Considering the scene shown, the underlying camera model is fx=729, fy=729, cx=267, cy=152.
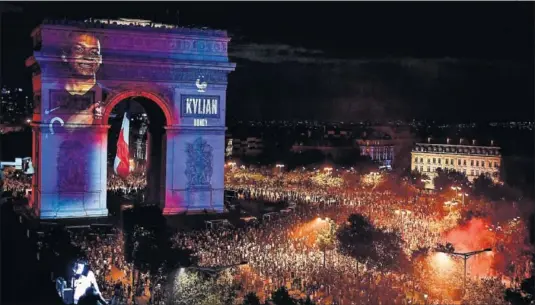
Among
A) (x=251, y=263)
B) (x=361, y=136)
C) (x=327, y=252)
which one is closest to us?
(x=251, y=263)

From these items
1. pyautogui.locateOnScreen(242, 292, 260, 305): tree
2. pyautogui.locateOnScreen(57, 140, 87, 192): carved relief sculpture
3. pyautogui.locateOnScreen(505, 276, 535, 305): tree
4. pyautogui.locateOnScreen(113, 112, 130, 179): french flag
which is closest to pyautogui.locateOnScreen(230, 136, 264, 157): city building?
pyautogui.locateOnScreen(113, 112, 130, 179): french flag

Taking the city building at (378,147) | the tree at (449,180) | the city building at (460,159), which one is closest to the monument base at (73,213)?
Result: the tree at (449,180)

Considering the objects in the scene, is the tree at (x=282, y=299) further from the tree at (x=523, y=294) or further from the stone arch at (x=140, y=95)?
the stone arch at (x=140, y=95)

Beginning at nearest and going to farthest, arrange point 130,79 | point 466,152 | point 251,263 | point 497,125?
point 251,263, point 130,79, point 466,152, point 497,125

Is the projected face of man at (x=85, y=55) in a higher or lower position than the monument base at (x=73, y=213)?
higher

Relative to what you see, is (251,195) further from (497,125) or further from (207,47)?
(497,125)

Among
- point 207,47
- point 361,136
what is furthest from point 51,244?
point 361,136

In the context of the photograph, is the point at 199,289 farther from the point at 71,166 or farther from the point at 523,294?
the point at 71,166
